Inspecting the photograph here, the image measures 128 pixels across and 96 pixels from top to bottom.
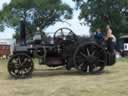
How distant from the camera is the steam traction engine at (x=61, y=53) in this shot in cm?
1702

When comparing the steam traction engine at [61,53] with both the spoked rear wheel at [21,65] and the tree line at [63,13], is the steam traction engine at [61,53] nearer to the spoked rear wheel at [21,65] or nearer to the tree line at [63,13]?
the spoked rear wheel at [21,65]

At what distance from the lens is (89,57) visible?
17125mm

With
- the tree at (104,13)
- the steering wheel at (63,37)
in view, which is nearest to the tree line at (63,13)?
the tree at (104,13)

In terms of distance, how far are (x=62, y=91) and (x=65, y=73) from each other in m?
5.36

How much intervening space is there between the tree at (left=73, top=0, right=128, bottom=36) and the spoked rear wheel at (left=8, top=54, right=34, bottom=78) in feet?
163

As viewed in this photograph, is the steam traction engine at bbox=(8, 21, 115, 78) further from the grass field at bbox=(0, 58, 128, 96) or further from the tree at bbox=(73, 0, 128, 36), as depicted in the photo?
the tree at bbox=(73, 0, 128, 36)

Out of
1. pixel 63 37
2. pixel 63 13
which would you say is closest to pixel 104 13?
pixel 63 13

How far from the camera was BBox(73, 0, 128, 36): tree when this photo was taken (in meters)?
67.2

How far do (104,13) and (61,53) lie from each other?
50312mm

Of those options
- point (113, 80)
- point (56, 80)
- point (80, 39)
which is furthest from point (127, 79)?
point (80, 39)

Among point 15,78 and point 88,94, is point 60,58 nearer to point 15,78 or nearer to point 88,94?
point 15,78

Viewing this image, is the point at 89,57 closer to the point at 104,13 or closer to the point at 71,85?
the point at 71,85

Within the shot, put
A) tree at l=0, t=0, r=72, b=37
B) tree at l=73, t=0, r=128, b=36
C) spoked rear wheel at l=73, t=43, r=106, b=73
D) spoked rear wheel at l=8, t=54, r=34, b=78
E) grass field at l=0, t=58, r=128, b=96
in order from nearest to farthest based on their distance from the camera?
grass field at l=0, t=58, r=128, b=96 < spoked rear wheel at l=8, t=54, r=34, b=78 < spoked rear wheel at l=73, t=43, r=106, b=73 < tree at l=73, t=0, r=128, b=36 < tree at l=0, t=0, r=72, b=37

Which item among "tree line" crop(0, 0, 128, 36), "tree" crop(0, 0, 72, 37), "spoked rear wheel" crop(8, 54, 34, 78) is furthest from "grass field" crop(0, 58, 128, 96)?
"tree" crop(0, 0, 72, 37)
